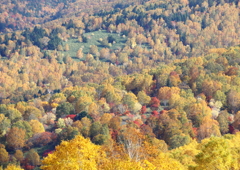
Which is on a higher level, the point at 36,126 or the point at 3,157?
the point at 3,157

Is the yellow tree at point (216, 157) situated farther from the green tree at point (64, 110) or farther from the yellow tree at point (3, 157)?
the green tree at point (64, 110)

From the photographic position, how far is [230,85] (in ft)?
589

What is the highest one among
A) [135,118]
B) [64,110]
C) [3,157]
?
[3,157]

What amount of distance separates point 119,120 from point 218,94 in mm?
49781

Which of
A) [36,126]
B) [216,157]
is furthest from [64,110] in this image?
[216,157]

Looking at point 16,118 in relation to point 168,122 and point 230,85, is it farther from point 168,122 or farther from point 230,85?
point 230,85

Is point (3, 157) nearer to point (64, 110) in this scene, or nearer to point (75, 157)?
point (64, 110)

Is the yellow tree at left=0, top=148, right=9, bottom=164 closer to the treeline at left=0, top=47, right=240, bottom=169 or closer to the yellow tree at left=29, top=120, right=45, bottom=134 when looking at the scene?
the treeline at left=0, top=47, right=240, bottom=169

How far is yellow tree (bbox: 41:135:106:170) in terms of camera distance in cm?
5116

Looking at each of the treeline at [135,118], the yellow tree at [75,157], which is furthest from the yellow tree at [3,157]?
the yellow tree at [75,157]

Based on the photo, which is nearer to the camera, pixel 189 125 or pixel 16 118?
pixel 189 125

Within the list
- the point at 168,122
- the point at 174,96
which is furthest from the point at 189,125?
the point at 174,96

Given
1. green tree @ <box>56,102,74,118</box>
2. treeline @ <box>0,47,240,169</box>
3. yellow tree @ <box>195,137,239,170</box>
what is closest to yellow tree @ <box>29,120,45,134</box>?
treeline @ <box>0,47,240,169</box>

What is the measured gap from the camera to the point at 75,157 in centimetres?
5219
